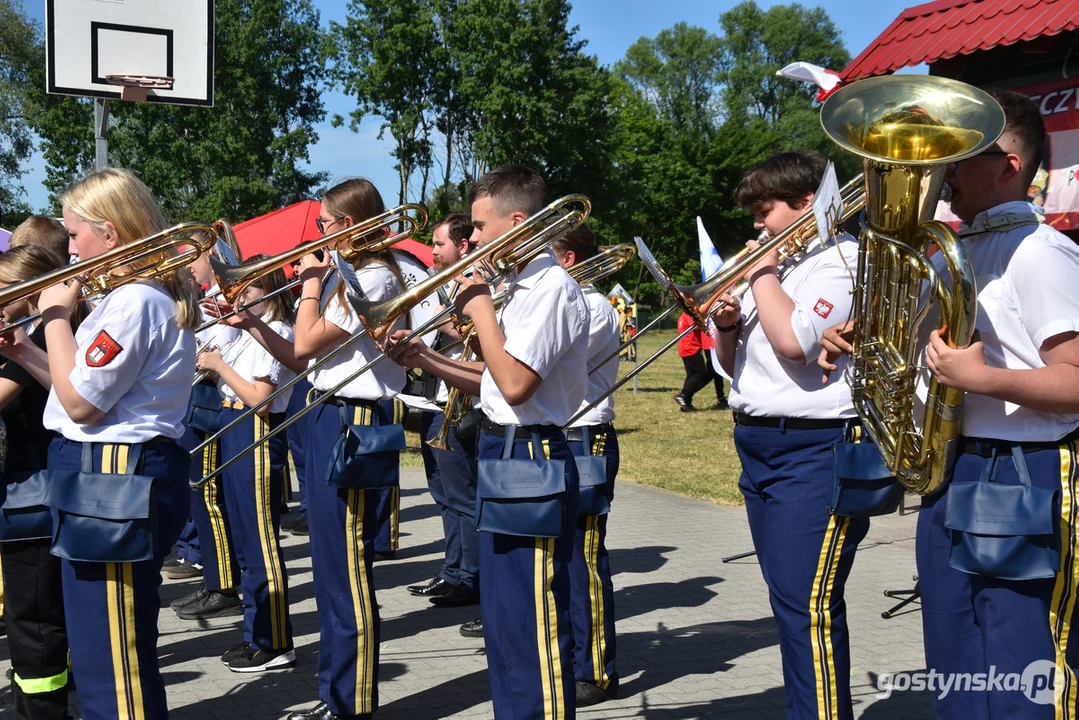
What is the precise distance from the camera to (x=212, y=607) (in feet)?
18.1

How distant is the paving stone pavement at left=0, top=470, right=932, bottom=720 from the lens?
13.7ft

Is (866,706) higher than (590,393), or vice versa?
(590,393)

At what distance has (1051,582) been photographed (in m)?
2.43

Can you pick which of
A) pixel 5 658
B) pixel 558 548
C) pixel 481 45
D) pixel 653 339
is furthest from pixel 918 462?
pixel 481 45

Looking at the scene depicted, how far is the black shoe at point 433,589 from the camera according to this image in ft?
19.4

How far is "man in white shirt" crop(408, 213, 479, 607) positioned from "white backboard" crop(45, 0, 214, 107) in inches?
108

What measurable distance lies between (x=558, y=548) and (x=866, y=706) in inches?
69.7

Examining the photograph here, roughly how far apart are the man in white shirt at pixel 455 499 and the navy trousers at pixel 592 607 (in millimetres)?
1525

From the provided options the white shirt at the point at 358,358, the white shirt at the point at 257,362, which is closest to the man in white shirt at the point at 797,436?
the white shirt at the point at 358,358

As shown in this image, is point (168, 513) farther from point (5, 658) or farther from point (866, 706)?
point (866, 706)

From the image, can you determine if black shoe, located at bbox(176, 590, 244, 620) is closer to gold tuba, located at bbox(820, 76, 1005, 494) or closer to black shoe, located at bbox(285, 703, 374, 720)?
black shoe, located at bbox(285, 703, 374, 720)

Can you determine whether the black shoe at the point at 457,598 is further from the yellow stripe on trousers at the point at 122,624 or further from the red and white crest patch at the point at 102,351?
the red and white crest patch at the point at 102,351

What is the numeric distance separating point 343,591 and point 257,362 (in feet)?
5.30

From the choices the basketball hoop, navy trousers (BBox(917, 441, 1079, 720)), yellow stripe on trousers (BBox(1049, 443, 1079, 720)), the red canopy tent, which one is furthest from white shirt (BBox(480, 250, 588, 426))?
the red canopy tent
